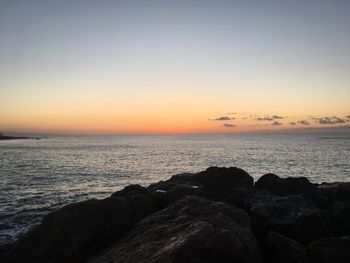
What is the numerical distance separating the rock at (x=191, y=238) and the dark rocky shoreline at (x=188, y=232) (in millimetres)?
23

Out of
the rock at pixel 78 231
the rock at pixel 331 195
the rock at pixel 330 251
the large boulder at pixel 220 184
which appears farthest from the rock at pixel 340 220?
the rock at pixel 78 231

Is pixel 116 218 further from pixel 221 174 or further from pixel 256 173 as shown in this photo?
pixel 256 173

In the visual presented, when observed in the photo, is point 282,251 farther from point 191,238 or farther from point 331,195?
point 331,195

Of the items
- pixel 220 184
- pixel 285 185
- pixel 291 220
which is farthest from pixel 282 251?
pixel 285 185

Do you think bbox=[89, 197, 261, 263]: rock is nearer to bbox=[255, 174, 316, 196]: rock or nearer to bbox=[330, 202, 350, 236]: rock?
bbox=[330, 202, 350, 236]: rock

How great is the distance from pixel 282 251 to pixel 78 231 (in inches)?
285

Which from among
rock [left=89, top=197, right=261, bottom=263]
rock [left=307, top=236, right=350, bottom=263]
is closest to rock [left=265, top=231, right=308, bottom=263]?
rock [left=307, top=236, right=350, bottom=263]

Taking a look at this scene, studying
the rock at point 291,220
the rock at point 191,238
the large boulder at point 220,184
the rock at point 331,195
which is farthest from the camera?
the large boulder at point 220,184

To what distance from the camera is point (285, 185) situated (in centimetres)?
2236

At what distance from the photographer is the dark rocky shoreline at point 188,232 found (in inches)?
327

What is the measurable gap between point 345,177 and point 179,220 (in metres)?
36.9

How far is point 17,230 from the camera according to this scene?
61.1 feet

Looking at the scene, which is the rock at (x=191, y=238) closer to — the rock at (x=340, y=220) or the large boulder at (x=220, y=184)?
the rock at (x=340, y=220)

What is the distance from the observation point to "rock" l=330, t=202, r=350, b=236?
14086 millimetres
